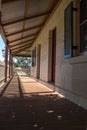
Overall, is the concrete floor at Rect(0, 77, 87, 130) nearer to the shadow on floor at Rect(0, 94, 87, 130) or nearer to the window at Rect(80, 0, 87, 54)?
the shadow on floor at Rect(0, 94, 87, 130)

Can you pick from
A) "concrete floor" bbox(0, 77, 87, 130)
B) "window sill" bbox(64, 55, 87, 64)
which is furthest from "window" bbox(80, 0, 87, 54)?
"concrete floor" bbox(0, 77, 87, 130)

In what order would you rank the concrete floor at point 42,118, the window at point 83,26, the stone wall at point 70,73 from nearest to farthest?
the concrete floor at point 42,118 < the stone wall at point 70,73 < the window at point 83,26

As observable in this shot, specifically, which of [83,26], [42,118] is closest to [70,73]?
[83,26]

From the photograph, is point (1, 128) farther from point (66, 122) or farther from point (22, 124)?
point (66, 122)

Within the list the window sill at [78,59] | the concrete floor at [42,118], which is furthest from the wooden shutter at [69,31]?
the concrete floor at [42,118]

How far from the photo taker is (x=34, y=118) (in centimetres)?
402

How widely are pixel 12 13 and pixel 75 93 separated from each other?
11.8 ft

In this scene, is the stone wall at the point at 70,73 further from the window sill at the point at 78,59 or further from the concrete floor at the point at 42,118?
the concrete floor at the point at 42,118

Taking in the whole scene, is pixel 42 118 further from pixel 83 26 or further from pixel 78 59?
pixel 83 26

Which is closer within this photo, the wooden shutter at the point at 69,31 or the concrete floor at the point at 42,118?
the concrete floor at the point at 42,118

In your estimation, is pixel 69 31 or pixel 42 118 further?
pixel 69 31

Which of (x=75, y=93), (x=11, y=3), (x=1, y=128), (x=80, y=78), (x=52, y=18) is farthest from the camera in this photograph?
(x=52, y=18)

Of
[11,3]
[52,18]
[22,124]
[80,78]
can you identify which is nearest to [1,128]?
[22,124]

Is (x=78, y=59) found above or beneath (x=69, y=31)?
beneath
